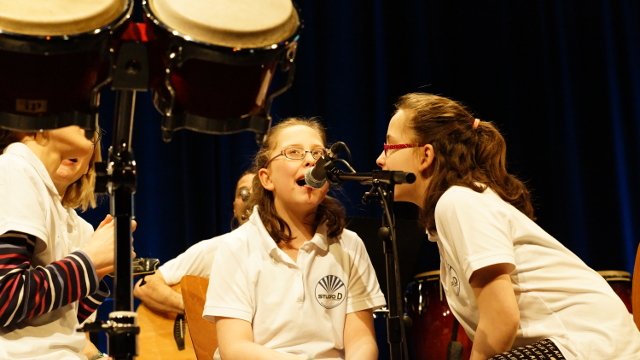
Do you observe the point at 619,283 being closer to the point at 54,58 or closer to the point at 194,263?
the point at 194,263

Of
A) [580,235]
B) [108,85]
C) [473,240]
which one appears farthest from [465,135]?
[580,235]

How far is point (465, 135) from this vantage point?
2.46 m

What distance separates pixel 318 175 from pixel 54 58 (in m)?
1.04

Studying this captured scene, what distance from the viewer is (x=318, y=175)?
7.12 feet

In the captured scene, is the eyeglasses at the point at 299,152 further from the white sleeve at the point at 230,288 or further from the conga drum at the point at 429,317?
the conga drum at the point at 429,317

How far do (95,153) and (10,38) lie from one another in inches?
47.0

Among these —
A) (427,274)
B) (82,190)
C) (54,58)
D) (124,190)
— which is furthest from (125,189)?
(427,274)

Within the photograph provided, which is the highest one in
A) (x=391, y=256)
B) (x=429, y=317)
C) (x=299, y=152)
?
(x=299, y=152)

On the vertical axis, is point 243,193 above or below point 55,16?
below

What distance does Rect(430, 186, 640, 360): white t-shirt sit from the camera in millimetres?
2023

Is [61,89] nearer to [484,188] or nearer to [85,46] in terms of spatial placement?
[85,46]

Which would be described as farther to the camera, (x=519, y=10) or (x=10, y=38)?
(x=519, y=10)

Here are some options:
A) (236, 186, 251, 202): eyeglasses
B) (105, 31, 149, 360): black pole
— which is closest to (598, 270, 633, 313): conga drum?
(236, 186, 251, 202): eyeglasses

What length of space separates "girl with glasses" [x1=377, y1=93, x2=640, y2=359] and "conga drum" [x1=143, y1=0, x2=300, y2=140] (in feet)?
2.89
